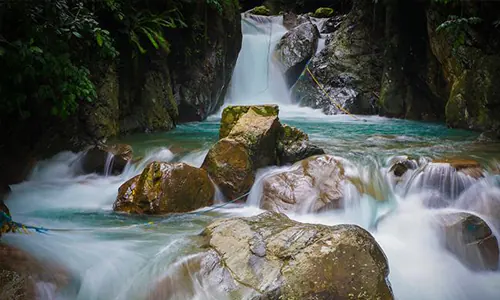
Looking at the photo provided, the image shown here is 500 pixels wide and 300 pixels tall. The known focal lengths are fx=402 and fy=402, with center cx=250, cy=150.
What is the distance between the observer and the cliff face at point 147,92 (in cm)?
638

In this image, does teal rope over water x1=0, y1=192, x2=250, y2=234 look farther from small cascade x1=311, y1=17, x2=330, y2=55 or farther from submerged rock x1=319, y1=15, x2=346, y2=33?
submerged rock x1=319, y1=15, x2=346, y2=33

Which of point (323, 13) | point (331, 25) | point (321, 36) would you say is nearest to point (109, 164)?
point (321, 36)

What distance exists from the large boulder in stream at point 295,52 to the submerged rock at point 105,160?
34.3ft

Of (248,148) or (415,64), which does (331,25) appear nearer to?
(415,64)

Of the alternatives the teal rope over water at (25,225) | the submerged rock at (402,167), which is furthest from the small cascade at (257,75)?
the teal rope over water at (25,225)

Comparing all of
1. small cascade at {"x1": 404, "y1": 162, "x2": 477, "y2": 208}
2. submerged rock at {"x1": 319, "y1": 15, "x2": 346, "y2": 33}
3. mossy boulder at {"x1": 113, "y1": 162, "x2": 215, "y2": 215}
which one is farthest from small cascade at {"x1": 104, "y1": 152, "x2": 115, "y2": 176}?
submerged rock at {"x1": 319, "y1": 15, "x2": 346, "y2": 33}

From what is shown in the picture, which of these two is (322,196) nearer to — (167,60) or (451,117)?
(451,117)

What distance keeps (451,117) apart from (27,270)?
9.75m

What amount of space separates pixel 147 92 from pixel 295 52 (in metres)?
8.53

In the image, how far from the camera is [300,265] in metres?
3.08

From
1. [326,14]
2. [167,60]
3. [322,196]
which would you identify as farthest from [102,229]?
[326,14]

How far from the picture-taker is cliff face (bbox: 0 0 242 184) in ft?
20.9

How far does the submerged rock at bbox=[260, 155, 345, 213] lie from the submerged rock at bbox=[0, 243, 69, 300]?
2853 millimetres

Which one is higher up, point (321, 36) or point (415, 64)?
point (321, 36)
